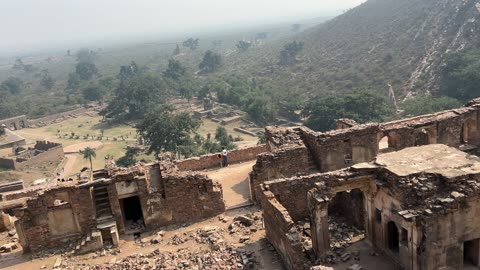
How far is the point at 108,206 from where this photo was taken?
57.8 ft

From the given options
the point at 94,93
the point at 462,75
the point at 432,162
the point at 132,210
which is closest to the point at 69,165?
the point at 132,210

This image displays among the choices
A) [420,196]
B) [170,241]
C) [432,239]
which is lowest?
[170,241]

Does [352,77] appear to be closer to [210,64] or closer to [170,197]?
[210,64]

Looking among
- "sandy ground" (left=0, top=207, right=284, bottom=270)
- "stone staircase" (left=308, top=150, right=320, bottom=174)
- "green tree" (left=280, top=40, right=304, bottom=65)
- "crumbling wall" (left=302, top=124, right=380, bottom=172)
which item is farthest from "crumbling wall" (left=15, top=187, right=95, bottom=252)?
"green tree" (left=280, top=40, right=304, bottom=65)

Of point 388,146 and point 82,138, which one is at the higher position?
point 388,146

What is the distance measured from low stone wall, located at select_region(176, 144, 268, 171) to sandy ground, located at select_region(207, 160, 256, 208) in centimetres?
45

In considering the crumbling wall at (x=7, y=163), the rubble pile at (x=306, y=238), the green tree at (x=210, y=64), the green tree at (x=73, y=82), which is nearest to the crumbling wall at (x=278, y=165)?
the rubble pile at (x=306, y=238)

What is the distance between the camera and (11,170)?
156ft

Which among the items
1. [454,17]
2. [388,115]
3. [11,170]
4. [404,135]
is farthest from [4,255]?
[454,17]

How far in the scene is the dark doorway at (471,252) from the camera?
12547mm

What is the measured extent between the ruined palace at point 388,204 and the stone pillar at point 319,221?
0.10ft

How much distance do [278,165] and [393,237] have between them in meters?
5.94

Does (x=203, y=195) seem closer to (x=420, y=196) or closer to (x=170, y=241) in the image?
(x=170, y=241)

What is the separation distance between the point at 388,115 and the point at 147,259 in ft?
130
